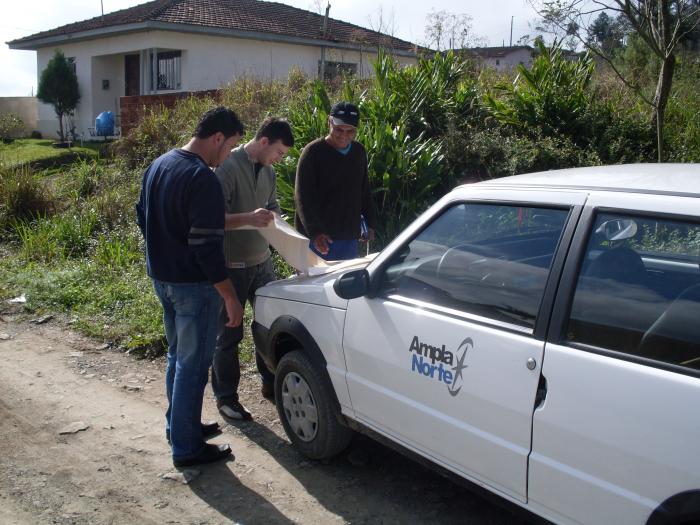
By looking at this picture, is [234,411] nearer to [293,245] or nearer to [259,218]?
[293,245]

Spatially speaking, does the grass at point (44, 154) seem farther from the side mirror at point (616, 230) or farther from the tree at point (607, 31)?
the side mirror at point (616, 230)

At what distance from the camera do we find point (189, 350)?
13.7ft

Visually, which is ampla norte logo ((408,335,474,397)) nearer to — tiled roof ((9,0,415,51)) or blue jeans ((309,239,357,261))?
Answer: blue jeans ((309,239,357,261))

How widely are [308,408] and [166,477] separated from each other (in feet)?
3.09

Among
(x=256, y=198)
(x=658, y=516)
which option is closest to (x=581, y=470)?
(x=658, y=516)

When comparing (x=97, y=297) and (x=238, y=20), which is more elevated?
(x=238, y=20)

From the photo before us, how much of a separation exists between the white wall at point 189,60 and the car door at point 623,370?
755 inches

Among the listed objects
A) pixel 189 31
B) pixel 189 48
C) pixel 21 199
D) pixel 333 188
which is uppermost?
pixel 189 31

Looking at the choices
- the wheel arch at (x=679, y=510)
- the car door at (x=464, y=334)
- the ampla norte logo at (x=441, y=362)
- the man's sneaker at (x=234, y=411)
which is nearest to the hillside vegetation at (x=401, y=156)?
the man's sneaker at (x=234, y=411)

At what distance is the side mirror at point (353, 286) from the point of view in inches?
143

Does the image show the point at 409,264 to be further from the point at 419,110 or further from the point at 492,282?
the point at 419,110

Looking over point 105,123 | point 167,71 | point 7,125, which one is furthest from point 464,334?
point 7,125

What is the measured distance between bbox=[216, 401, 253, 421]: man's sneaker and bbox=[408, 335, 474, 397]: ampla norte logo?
2.03 metres

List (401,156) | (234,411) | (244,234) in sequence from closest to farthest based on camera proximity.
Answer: (244,234)
(234,411)
(401,156)
